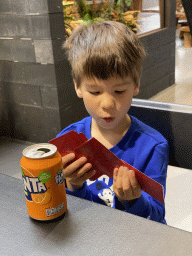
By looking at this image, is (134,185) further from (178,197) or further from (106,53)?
(178,197)

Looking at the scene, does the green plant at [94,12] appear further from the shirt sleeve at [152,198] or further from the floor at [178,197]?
the shirt sleeve at [152,198]

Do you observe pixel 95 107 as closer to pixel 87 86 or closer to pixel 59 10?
pixel 87 86

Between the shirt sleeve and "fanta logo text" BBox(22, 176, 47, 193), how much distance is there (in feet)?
1.05

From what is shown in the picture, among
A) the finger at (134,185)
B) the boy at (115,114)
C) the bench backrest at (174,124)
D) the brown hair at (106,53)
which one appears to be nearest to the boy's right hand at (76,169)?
the boy at (115,114)

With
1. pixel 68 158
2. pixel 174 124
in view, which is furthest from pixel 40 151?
pixel 174 124

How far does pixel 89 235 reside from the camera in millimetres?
588

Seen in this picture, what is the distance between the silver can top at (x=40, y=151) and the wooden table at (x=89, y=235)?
142 mm

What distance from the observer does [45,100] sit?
2.81 metres

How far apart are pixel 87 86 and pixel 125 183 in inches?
11.7

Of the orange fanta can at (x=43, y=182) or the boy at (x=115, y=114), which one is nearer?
the orange fanta can at (x=43, y=182)

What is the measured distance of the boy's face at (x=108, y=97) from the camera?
0.84 metres

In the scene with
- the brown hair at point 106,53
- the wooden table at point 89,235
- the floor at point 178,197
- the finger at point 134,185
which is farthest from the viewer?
the floor at point 178,197

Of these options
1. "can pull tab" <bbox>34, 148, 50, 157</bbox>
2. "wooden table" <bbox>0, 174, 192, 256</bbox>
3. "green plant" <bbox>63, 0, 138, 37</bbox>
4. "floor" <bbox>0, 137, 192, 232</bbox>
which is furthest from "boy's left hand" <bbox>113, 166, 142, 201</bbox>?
"green plant" <bbox>63, 0, 138, 37</bbox>

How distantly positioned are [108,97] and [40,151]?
28 cm
